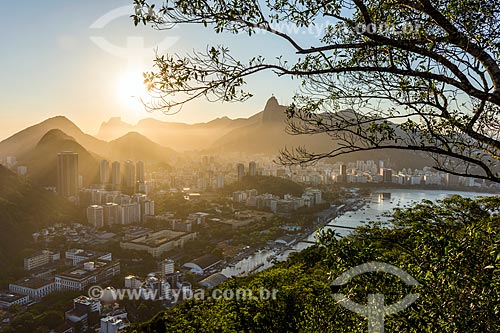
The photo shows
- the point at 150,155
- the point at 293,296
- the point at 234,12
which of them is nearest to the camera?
the point at 234,12

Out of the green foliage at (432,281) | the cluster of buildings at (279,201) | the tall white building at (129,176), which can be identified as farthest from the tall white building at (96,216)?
the green foliage at (432,281)

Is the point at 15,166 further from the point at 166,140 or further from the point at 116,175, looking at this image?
the point at 166,140

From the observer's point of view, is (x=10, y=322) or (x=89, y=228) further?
(x=89, y=228)

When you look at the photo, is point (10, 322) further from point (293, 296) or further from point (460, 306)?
point (460, 306)

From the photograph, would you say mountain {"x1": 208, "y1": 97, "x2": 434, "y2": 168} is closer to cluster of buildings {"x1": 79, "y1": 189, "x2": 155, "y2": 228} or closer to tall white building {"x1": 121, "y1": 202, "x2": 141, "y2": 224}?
cluster of buildings {"x1": 79, "y1": 189, "x2": 155, "y2": 228}

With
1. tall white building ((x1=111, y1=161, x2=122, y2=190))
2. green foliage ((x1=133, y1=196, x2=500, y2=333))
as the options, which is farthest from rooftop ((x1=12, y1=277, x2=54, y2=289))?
tall white building ((x1=111, y1=161, x2=122, y2=190))

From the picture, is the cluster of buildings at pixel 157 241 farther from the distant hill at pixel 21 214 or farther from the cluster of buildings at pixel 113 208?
the distant hill at pixel 21 214

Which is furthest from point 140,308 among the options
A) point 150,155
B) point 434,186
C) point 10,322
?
point 150,155
